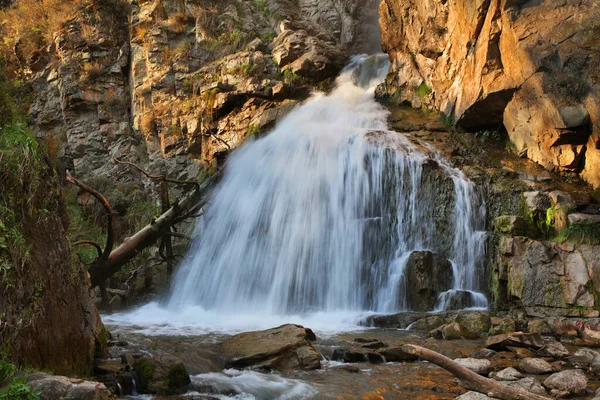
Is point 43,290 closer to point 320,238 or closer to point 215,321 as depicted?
point 215,321

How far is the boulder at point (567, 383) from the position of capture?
5043 millimetres

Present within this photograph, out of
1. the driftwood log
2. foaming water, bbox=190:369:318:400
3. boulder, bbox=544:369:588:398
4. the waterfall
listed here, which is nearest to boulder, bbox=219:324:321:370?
foaming water, bbox=190:369:318:400

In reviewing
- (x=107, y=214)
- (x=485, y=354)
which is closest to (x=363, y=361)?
(x=485, y=354)

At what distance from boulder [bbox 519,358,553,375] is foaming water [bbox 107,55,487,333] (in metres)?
3.49

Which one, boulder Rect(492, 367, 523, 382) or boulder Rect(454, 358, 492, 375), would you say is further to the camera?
boulder Rect(454, 358, 492, 375)

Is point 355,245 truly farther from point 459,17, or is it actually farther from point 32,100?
point 32,100

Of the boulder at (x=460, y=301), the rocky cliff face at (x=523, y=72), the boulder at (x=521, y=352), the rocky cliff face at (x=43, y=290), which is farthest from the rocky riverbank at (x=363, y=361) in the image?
the rocky cliff face at (x=523, y=72)

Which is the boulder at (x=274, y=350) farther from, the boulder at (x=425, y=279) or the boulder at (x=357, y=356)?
the boulder at (x=425, y=279)

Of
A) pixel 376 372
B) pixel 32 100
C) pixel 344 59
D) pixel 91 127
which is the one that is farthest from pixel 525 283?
pixel 32 100

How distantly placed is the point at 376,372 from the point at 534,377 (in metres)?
1.77

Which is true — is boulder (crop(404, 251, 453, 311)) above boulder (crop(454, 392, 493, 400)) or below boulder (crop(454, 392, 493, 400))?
above

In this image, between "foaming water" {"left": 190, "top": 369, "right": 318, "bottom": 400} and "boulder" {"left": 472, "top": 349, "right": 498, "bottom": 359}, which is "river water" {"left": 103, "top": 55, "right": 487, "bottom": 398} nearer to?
"boulder" {"left": 472, "top": 349, "right": 498, "bottom": 359}

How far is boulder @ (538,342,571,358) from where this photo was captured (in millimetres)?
6445

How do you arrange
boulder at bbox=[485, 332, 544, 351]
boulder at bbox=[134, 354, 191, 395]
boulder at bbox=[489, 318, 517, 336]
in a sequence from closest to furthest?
boulder at bbox=[134, 354, 191, 395] → boulder at bbox=[485, 332, 544, 351] → boulder at bbox=[489, 318, 517, 336]
